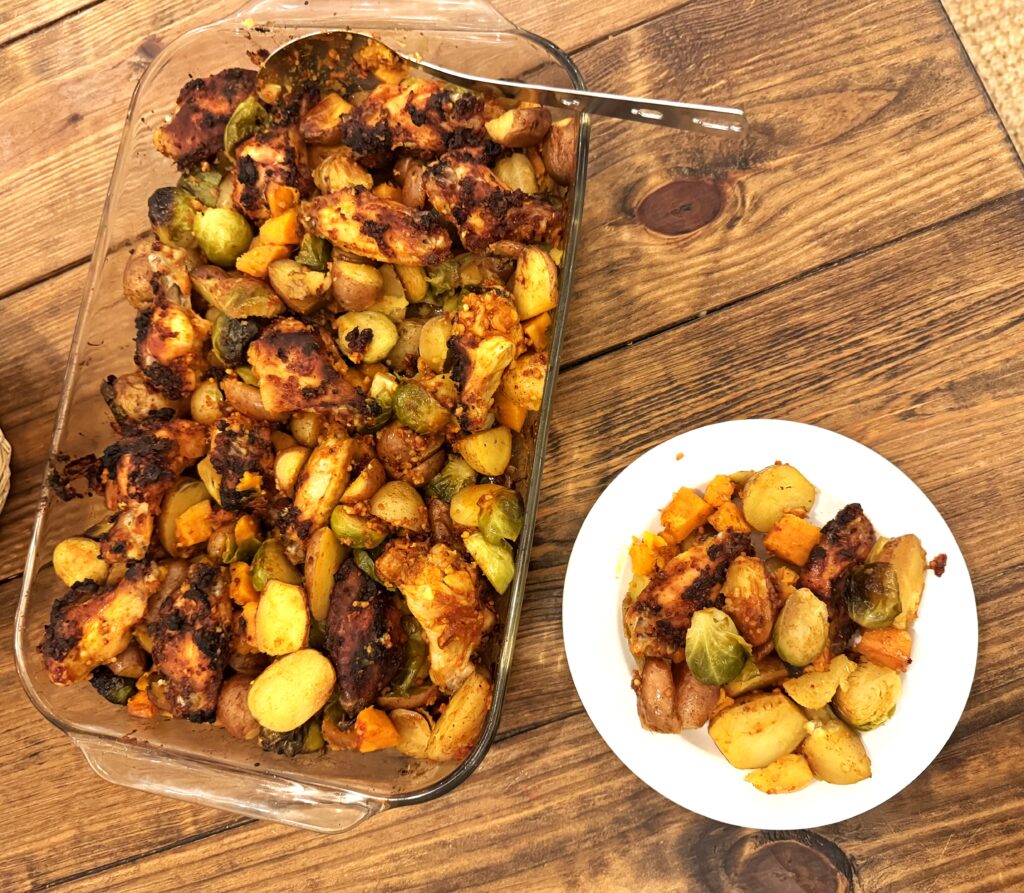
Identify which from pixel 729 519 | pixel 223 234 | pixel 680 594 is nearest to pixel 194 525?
pixel 223 234

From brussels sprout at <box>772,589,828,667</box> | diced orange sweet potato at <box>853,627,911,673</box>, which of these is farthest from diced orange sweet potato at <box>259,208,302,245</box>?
diced orange sweet potato at <box>853,627,911,673</box>

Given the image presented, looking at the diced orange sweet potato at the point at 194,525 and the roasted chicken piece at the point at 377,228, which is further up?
the roasted chicken piece at the point at 377,228

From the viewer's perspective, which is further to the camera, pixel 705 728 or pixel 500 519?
pixel 705 728

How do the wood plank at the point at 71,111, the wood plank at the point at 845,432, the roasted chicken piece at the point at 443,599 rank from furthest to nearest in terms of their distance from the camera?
the wood plank at the point at 71,111
the wood plank at the point at 845,432
the roasted chicken piece at the point at 443,599

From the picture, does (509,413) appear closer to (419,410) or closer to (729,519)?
(419,410)

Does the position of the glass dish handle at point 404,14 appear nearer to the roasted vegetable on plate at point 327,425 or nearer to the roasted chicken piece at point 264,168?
the roasted vegetable on plate at point 327,425

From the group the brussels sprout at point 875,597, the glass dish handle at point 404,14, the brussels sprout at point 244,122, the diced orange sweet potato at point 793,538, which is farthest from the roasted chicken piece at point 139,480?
the brussels sprout at point 875,597
